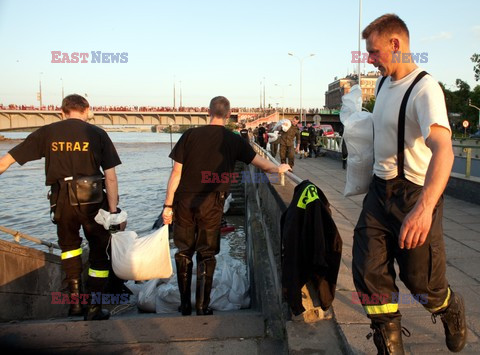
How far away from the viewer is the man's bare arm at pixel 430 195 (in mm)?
2053

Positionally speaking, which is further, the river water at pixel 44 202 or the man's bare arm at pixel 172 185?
the river water at pixel 44 202

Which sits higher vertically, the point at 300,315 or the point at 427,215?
the point at 427,215

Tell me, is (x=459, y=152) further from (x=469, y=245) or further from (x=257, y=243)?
(x=257, y=243)

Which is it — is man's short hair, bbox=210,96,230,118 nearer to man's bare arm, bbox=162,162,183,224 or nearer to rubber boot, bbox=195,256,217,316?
man's bare arm, bbox=162,162,183,224

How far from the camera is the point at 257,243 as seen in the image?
6.12 metres

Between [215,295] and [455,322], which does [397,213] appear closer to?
[455,322]

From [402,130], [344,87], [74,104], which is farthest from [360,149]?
[344,87]

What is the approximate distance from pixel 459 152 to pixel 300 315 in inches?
426

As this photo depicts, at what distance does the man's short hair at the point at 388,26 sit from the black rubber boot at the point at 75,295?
345cm

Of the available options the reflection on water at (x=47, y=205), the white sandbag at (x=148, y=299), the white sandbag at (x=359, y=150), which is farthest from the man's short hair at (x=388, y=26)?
the reflection on water at (x=47, y=205)

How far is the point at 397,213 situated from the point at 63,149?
3.01m

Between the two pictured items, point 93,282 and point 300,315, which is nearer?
point 300,315

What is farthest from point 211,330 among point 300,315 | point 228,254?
point 228,254

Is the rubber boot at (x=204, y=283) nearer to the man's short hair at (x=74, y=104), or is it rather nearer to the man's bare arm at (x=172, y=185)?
the man's bare arm at (x=172, y=185)
